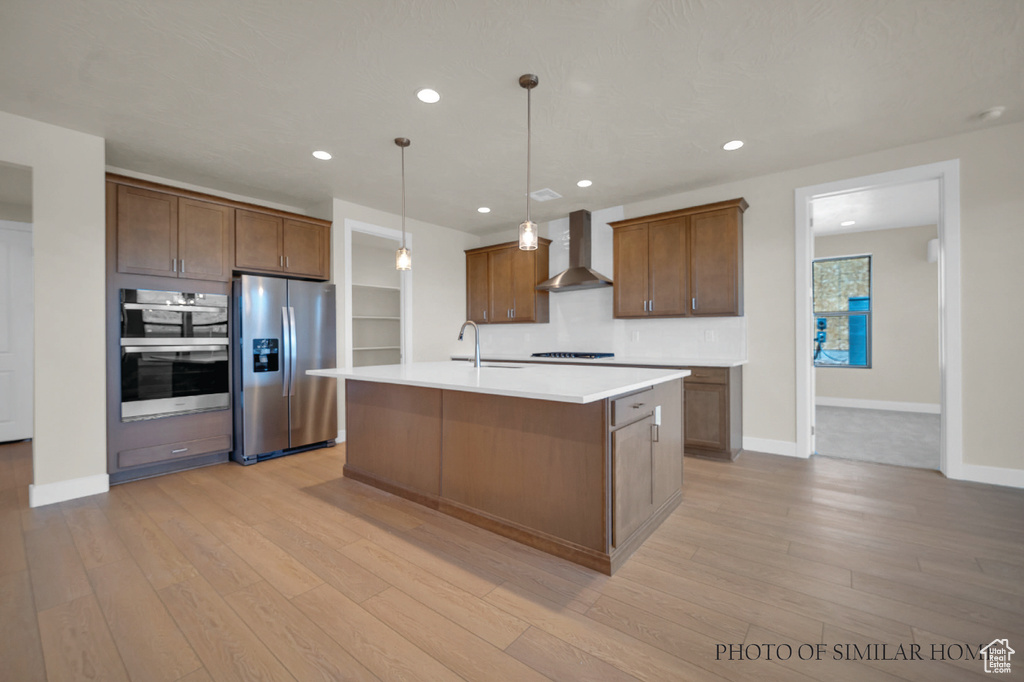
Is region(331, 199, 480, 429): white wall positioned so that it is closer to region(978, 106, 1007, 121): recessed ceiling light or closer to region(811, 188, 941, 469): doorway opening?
region(811, 188, 941, 469): doorway opening

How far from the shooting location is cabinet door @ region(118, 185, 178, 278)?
329 cm

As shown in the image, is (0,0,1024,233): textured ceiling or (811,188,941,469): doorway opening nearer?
(0,0,1024,233): textured ceiling

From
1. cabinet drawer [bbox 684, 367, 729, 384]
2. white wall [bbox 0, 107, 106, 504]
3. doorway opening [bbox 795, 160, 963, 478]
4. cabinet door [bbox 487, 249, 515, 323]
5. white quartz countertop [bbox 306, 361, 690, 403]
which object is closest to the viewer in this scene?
white quartz countertop [bbox 306, 361, 690, 403]

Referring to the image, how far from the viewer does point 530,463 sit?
88.7 inches

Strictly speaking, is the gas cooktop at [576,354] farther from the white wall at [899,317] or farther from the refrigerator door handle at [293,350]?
the white wall at [899,317]

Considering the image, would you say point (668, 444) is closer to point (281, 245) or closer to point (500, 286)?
point (500, 286)

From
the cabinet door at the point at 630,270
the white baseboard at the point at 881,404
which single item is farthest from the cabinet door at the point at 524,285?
the white baseboard at the point at 881,404

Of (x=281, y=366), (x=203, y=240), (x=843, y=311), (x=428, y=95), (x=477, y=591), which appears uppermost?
(x=428, y=95)

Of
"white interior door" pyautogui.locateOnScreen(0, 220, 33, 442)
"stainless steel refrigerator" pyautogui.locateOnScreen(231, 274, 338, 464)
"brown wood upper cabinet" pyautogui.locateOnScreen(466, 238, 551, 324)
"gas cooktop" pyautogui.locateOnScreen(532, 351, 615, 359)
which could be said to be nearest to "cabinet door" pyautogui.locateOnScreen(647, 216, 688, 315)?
"gas cooktop" pyautogui.locateOnScreen(532, 351, 615, 359)

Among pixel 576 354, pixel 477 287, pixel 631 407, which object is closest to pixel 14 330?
pixel 477 287

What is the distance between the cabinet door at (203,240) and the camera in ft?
11.7

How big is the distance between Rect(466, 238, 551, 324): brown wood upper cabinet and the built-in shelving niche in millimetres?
1062

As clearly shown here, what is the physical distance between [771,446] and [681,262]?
1936mm

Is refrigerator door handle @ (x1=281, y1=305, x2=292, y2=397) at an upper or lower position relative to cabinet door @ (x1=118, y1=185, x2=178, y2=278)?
lower
